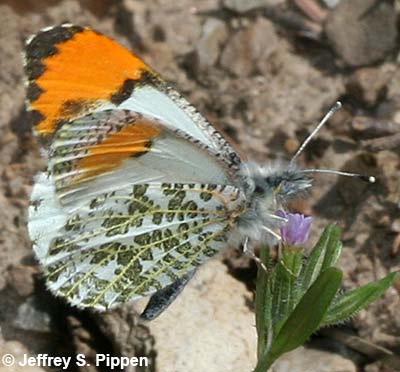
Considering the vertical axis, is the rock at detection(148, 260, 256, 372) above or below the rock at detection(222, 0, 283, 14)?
below

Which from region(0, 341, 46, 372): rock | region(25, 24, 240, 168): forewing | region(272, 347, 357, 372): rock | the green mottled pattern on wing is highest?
region(25, 24, 240, 168): forewing

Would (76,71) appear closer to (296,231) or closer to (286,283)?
(296,231)

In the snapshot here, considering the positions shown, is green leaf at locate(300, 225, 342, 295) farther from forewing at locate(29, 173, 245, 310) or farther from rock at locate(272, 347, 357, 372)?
rock at locate(272, 347, 357, 372)

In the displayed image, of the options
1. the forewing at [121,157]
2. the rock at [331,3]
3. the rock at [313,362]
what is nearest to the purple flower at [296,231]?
the forewing at [121,157]

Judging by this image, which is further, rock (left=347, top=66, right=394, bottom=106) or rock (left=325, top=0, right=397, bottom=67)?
rock (left=325, top=0, right=397, bottom=67)

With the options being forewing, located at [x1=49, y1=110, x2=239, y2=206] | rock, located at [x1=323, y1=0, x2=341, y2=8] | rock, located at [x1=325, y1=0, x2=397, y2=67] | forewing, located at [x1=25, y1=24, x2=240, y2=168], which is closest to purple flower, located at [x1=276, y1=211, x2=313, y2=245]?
forewing, located at [x1=49, y1=110, x2=239, y2=206]

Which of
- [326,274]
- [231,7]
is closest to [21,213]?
[231,7]

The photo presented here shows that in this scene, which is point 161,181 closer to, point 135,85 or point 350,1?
point 135,85

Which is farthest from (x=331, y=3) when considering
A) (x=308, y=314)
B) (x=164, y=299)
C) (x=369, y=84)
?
(x=308, y=314)
